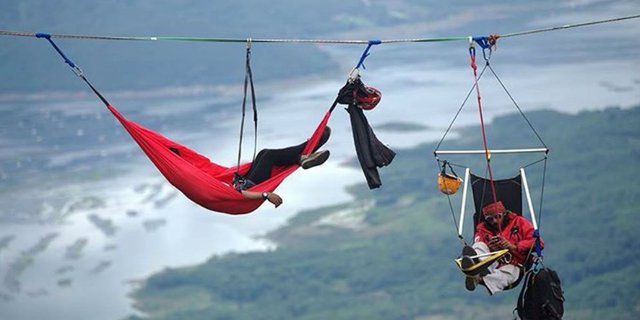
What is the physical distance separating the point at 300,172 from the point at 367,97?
7973cm

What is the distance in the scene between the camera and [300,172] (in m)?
90.3

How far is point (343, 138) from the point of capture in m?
101

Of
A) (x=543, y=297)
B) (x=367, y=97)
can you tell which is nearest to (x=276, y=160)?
(x=367, y=97)

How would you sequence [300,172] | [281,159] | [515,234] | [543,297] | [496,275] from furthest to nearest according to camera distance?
[300,172] < [281,159] < [515,234] < [496,275] < [543,297]

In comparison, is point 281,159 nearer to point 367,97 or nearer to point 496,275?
point 367,97

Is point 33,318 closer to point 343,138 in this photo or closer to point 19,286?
point 19,286

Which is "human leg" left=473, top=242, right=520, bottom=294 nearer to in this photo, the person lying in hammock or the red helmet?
the red helmet

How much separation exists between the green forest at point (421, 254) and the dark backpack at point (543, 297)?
199 ft

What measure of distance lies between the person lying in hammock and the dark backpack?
7.28 feet

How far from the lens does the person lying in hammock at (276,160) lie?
11.0 meters

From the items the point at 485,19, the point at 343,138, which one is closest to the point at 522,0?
the point at 485,19

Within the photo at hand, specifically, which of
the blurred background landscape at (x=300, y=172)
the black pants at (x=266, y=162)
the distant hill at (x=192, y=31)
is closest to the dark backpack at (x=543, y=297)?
the black pants at (x=266, y=162)

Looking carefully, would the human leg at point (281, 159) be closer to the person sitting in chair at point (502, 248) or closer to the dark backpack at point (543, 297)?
the person sitting in chair at point (502, 248)

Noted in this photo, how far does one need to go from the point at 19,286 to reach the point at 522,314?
7495 centimetres
